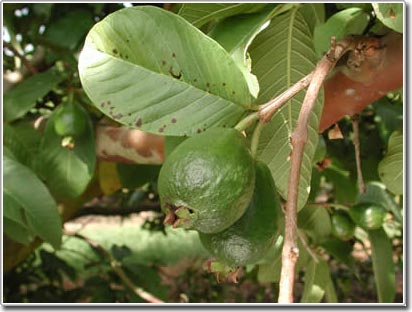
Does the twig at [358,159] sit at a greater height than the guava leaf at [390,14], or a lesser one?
lesser

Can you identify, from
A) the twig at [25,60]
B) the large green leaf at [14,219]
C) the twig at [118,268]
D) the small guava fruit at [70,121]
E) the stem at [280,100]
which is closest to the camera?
the stem at [280,100]

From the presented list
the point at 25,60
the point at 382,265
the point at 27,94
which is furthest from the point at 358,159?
the point at 25,60

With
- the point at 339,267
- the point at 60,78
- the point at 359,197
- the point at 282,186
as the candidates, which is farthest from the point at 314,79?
the point at 339,267

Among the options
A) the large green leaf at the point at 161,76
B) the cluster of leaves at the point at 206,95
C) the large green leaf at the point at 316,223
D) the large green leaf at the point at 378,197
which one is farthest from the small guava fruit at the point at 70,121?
the large green leaf at the point at 161,76

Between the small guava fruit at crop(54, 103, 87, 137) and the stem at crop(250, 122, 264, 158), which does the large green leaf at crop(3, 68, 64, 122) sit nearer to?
the small guava fruit at crop(54, 103, 87, 137)

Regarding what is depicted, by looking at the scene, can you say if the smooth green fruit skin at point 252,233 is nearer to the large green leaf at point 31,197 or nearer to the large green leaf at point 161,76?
the large green leaf at point 161,76
